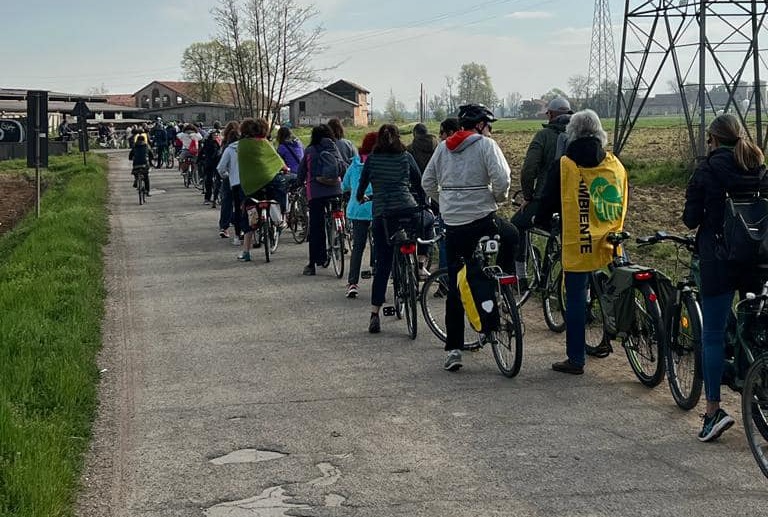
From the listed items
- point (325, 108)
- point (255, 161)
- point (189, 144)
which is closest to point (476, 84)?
point (325, 108)

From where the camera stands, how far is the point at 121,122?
311ft

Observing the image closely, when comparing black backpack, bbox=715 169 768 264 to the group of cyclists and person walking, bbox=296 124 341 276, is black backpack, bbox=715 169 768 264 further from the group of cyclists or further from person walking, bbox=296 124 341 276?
person walking, bbox=296 124 341 276

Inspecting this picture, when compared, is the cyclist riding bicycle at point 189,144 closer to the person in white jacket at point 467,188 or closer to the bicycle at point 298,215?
the bicycle at point 298,215

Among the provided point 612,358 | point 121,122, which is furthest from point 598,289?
point 121,122

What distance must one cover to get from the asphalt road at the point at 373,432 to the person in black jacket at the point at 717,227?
32 cm

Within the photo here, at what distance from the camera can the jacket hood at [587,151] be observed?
295 inches

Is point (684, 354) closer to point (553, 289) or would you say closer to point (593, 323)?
point (593, 323)

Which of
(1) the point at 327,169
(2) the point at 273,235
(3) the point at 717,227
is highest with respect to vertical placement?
(1) the point at 327,169

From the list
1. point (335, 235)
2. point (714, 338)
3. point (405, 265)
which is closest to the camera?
point (714, 338)

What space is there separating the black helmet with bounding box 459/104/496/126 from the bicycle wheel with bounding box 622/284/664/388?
1.71 meters

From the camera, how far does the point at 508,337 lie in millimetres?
7699

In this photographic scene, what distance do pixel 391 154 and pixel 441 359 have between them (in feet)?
7.90

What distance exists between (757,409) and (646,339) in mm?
1783

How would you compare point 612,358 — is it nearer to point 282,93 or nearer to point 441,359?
point 441,359
